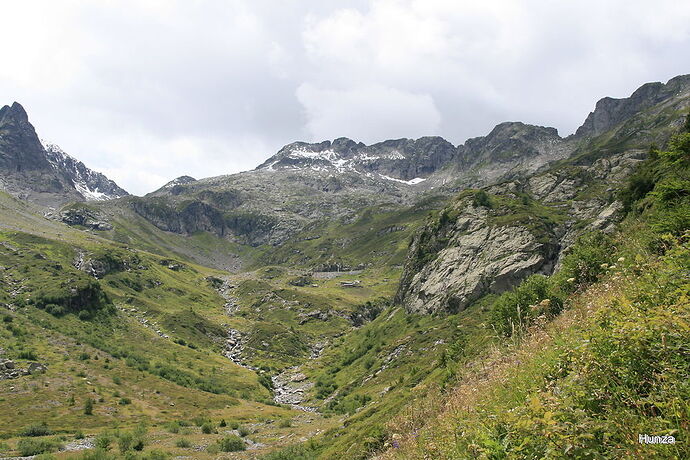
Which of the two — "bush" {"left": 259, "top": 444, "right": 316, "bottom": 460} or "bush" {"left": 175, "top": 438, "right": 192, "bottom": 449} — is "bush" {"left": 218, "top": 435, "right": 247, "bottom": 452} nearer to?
"bush" {"left": 175, "top": 438, "right": 192, "bottom": 449}

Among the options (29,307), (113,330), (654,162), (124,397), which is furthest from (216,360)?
(654,162)

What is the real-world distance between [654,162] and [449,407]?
5730 centimetres

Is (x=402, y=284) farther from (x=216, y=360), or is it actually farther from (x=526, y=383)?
(x=526, y=383)

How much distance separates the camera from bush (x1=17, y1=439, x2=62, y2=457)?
42.0m

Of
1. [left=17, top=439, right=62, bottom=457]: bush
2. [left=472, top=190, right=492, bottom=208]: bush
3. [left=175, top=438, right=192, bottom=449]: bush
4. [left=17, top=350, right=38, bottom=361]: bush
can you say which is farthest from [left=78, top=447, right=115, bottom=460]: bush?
[left=472, top=190, right=492, bottom=208]: bush

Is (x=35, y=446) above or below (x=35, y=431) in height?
below

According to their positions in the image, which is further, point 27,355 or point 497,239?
point 497,239

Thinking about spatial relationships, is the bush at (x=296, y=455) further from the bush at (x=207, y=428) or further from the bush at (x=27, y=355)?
the bush at (x=27, y=355)

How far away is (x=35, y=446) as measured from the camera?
43250mm

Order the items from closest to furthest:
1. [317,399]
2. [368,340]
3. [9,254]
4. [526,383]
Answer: [526,383]
[317,399]
[368,340]
[9,254]

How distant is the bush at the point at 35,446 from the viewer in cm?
4200

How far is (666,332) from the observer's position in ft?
18.2

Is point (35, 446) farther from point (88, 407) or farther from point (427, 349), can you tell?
point (427, 349)

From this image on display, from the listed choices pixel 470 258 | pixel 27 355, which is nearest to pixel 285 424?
pixel 470 258
